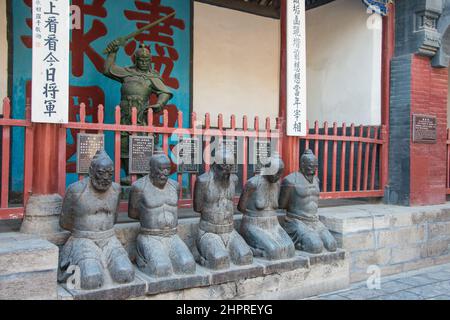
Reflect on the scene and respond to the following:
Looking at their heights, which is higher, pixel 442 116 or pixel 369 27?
pixel 369 27

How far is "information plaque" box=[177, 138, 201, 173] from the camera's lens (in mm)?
5184

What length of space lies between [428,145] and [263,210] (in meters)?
3.59

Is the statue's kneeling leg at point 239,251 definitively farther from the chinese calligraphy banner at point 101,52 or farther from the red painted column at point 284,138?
the chinese calligraphy banner at point 101,52

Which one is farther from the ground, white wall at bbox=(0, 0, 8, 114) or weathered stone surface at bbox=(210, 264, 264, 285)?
white wall at bbox=(0, 0, 8, 114)

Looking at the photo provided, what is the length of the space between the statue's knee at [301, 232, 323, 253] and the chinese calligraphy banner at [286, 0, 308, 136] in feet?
4.54

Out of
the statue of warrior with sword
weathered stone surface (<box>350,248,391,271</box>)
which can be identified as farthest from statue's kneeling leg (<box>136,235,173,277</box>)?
weathered stone surface (<box>350,248,391,271</box>)

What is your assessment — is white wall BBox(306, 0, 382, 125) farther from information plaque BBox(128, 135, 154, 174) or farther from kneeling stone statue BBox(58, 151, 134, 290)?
kneeling stone statue BBox(58, 151, 134, 290)

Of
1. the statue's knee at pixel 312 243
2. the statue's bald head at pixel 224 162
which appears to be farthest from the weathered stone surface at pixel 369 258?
the statue's bald head at pixel 224 162

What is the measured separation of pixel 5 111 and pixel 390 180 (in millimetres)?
5700

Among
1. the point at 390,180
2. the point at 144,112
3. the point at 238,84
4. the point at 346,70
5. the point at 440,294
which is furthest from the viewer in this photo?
the point at 238,84

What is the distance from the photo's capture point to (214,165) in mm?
4762

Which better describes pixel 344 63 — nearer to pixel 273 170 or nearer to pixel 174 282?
pixel 273 170
